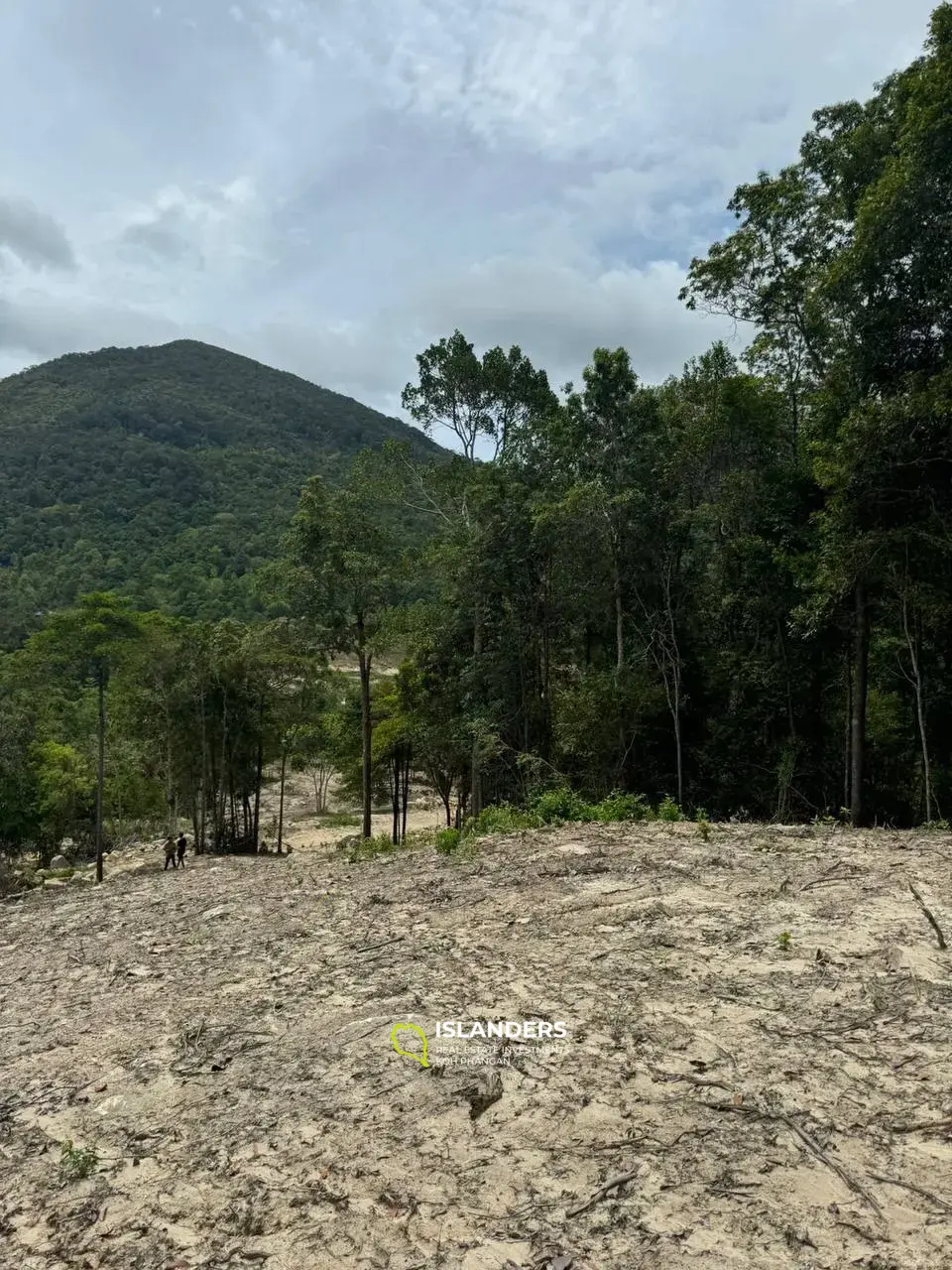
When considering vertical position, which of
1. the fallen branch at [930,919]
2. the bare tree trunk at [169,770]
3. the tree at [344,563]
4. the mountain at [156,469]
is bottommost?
the bare tree trunk at [169,770]

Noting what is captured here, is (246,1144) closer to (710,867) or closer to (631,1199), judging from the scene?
(631,1199)

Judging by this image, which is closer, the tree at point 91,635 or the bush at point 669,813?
the bush at point 669,813

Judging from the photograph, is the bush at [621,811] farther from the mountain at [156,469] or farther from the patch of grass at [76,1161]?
the mountain at [156,469]

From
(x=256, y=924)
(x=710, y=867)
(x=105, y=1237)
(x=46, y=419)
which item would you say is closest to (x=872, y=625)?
(x=710, y=867)

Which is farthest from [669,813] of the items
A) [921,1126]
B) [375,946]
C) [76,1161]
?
[76,1161]

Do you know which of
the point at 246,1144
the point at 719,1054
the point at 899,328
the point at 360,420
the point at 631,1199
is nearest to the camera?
the point at 631,1199

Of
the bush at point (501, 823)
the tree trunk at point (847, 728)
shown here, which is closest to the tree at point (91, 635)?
the bush at point (501, 823)
